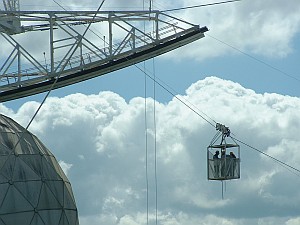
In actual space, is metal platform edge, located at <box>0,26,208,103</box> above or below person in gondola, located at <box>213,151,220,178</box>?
above

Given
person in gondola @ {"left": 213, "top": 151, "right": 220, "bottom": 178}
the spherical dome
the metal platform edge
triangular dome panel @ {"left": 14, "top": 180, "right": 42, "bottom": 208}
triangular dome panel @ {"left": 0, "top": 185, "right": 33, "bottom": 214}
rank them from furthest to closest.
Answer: the metal platform edge
triangular dome panel @ {"left": 14, "top": 180, "right": 42, "bottom": 208}
the spherical dome
triangular dome panel @ {"left": 0, "top": 185, "right": 33, "bottom": 214}
person in gondola @ {"left": 213, "top": 151, "right": 220, "bottom": 178}

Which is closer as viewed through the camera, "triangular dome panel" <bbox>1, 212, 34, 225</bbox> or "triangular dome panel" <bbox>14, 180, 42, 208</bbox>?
"triangular dome panel" <bbox>1, 212, 34, 225</bbox>

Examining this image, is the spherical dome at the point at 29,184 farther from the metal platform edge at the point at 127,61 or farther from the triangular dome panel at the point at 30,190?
the metal platform edge at the point at 127,61

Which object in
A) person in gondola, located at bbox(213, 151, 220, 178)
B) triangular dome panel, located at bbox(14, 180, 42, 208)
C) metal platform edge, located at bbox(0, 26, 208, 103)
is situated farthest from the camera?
metal platform edge, located at bbox(0, 26, 208, 103)

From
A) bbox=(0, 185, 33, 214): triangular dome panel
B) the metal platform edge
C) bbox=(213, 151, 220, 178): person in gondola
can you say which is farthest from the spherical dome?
bbox=(213, 151, 220, 178): person in gondola

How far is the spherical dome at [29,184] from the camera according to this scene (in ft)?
236

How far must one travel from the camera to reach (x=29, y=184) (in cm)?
7275

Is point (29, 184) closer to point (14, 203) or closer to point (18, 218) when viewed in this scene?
point (14, 203)

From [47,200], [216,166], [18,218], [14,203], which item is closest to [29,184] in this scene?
[14,203]

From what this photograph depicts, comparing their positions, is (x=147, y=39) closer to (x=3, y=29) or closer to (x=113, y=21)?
(x=113, y=21)

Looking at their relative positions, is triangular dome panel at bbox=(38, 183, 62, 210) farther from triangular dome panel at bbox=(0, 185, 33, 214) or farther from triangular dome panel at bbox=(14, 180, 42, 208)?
triangular dome panel at bbox=(0, 185, 33, 214)

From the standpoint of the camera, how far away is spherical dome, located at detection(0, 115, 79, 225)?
71875 millimetres

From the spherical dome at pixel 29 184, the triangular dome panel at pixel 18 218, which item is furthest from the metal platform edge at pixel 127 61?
the triangular dome panel at pixel 18 218

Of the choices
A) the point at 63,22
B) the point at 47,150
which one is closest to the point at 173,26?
the point at 63,22
